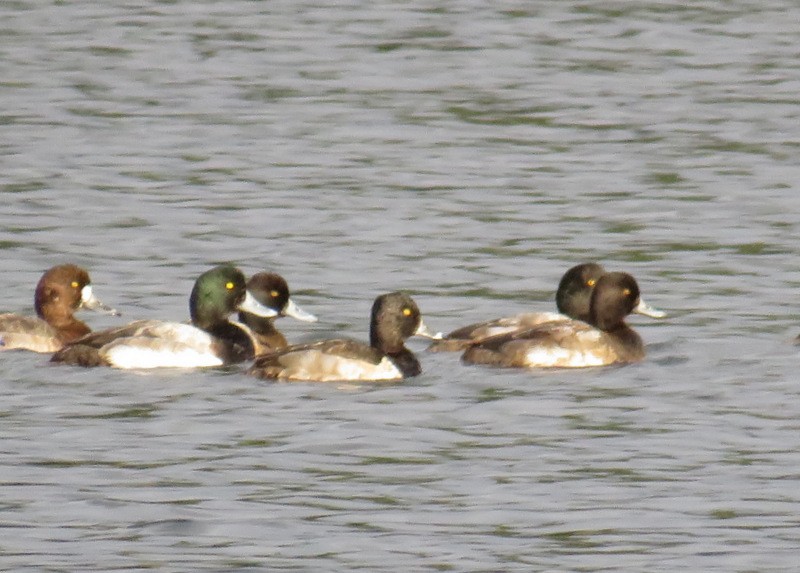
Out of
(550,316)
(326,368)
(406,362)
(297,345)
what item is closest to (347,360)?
(326,368)

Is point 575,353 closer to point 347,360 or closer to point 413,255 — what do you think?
point 347,360

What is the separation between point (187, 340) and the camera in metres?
14.4

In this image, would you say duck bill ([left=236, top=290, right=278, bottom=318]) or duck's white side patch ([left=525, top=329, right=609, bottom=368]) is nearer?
duck's white side patch ([left=525, top=329, right=609, bottom=368])

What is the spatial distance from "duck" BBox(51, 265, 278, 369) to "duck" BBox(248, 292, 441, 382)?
483mm

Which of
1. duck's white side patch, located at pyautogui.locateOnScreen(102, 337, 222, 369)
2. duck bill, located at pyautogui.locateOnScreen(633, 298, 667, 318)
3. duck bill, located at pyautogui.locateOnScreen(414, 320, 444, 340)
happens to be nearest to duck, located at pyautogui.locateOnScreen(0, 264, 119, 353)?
duck's white side patch, located at pyautogui.locateOnScreen(102, 337, 222, 369)

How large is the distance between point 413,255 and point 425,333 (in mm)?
3194

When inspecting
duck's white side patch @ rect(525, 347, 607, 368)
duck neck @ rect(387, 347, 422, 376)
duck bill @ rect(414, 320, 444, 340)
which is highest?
duck bill @ rect(414, 320, 444, 340)

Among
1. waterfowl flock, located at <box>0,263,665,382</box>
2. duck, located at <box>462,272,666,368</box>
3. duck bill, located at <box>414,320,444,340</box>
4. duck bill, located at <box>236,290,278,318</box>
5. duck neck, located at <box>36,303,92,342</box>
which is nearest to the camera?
waterfowl flock, located at <box>0,263,665,382</box>

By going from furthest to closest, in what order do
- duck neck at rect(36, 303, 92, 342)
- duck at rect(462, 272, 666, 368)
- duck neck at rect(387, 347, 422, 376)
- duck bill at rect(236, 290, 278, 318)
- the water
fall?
duck neck at rect(36, 303, 92, 342)
duck bill at rect(236, 290, 278, 318)
duck at rect(462, 272, 666, 368)
duck neck at rect(387, 347, 422, 376)
the water

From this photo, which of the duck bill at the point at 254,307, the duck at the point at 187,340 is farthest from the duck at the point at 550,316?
the duck at the point at 187,340

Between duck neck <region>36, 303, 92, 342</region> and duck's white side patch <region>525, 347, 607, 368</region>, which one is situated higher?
duck neck <region>36, 303, 92, 342</region>

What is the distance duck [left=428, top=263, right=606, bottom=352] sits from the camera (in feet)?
48.3

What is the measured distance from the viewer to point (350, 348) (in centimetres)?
1388

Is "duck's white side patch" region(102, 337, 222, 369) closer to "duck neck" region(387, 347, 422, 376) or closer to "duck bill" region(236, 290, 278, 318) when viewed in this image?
"duck bill" region(236, 290, 278, 318)
